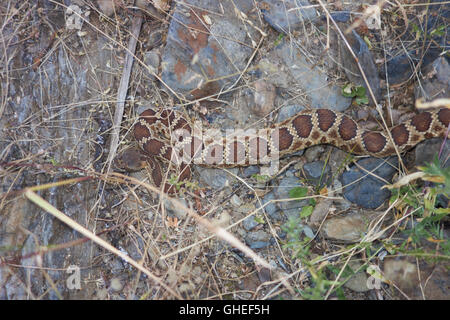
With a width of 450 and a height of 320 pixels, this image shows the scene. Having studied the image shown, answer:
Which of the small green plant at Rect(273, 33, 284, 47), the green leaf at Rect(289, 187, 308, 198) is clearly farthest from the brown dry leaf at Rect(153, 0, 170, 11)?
the green leaf at Rect(289, 187, 308, 198)

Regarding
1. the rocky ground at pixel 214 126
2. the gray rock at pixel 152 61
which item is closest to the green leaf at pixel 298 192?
the rocky ground at pixel 214 126

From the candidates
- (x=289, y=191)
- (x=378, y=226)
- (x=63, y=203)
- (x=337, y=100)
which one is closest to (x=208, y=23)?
(x=337, y=100)

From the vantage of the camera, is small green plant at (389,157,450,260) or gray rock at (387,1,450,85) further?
gray rock at (387,1,450,85)

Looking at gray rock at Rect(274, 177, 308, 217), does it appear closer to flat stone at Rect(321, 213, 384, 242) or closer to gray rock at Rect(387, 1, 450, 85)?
flat stone at Rect(321, 213, 384, 242)

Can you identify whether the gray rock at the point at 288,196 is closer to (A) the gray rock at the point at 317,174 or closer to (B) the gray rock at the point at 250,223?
(A) the gray rock at the point at 317,174

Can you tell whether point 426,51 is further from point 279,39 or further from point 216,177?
point 216,177

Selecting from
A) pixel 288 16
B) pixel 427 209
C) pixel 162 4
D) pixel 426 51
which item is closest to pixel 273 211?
pixel 427 209
